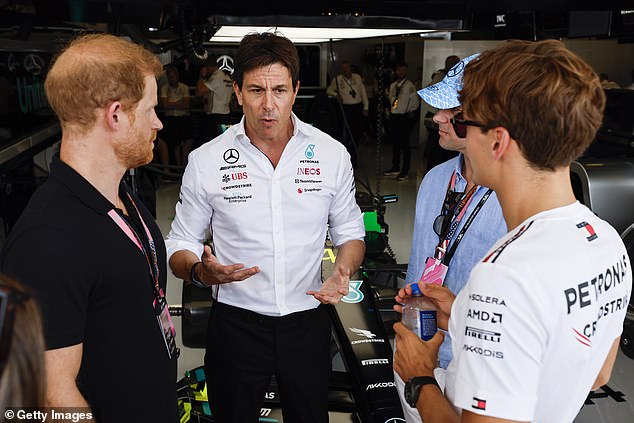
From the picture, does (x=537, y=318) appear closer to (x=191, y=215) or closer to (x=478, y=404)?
(x=478, y=404)

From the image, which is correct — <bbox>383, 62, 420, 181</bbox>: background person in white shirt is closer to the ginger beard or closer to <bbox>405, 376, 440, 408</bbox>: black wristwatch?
the ginger beard

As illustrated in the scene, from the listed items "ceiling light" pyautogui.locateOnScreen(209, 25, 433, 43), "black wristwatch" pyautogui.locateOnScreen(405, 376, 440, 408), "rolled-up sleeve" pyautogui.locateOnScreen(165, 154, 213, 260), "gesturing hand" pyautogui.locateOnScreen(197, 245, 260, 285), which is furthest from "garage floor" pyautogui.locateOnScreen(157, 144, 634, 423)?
"black wristwatch" pyautogui.locateOnScreen(405, 376, 440, 408)

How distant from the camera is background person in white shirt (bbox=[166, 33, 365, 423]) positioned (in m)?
2.16

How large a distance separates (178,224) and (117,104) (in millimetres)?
900

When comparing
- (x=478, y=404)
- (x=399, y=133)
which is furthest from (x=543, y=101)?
(x=399, y=133)

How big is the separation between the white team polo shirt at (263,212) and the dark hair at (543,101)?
1.15 metres

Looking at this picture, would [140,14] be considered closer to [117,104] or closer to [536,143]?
[117,104]

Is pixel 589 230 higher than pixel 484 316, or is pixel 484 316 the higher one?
pixel 589 230

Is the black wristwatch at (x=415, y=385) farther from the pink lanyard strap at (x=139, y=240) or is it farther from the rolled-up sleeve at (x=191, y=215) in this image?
the rolled-up sleeve at (x=191, y=215)

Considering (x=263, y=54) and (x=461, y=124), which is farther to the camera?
(x=263, y=54)

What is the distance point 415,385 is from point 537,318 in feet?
1.32

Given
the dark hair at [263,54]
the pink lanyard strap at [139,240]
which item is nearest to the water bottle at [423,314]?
the pink lanyard strap at [139,240]

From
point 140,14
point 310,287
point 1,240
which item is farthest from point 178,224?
point 140,14

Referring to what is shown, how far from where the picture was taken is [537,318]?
1.01m
